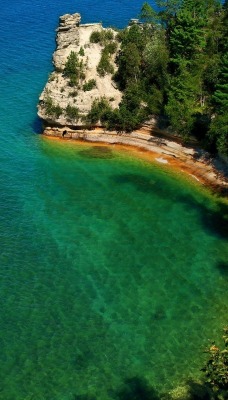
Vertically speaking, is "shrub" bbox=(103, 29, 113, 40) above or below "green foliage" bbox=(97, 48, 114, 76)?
above

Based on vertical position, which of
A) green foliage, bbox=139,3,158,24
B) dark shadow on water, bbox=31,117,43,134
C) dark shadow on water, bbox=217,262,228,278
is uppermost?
green foliage, bbox=139,3,158,24

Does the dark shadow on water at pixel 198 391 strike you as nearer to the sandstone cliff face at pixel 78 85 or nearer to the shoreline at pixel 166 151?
the shoreline at pixel 166 151

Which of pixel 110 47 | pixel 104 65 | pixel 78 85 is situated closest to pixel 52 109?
pixel 78 85

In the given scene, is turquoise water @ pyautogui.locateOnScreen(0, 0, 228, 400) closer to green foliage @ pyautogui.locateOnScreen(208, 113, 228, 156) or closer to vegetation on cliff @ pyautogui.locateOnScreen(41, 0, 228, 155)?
vegetation on cliff @ pyautogui.locateOnScreen(41, 0, 228, 155)

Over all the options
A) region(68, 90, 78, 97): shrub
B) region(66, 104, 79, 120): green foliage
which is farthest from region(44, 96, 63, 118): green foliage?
region(68, 90, 78, 97): shrub

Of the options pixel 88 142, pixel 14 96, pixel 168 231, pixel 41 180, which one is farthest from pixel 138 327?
pixel 14 96

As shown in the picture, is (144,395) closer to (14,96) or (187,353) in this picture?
(187,353)

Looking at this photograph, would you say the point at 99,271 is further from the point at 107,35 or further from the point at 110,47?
the point at 107,35

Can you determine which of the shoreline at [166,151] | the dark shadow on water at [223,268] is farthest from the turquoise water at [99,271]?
the shoreline at [166,151]
